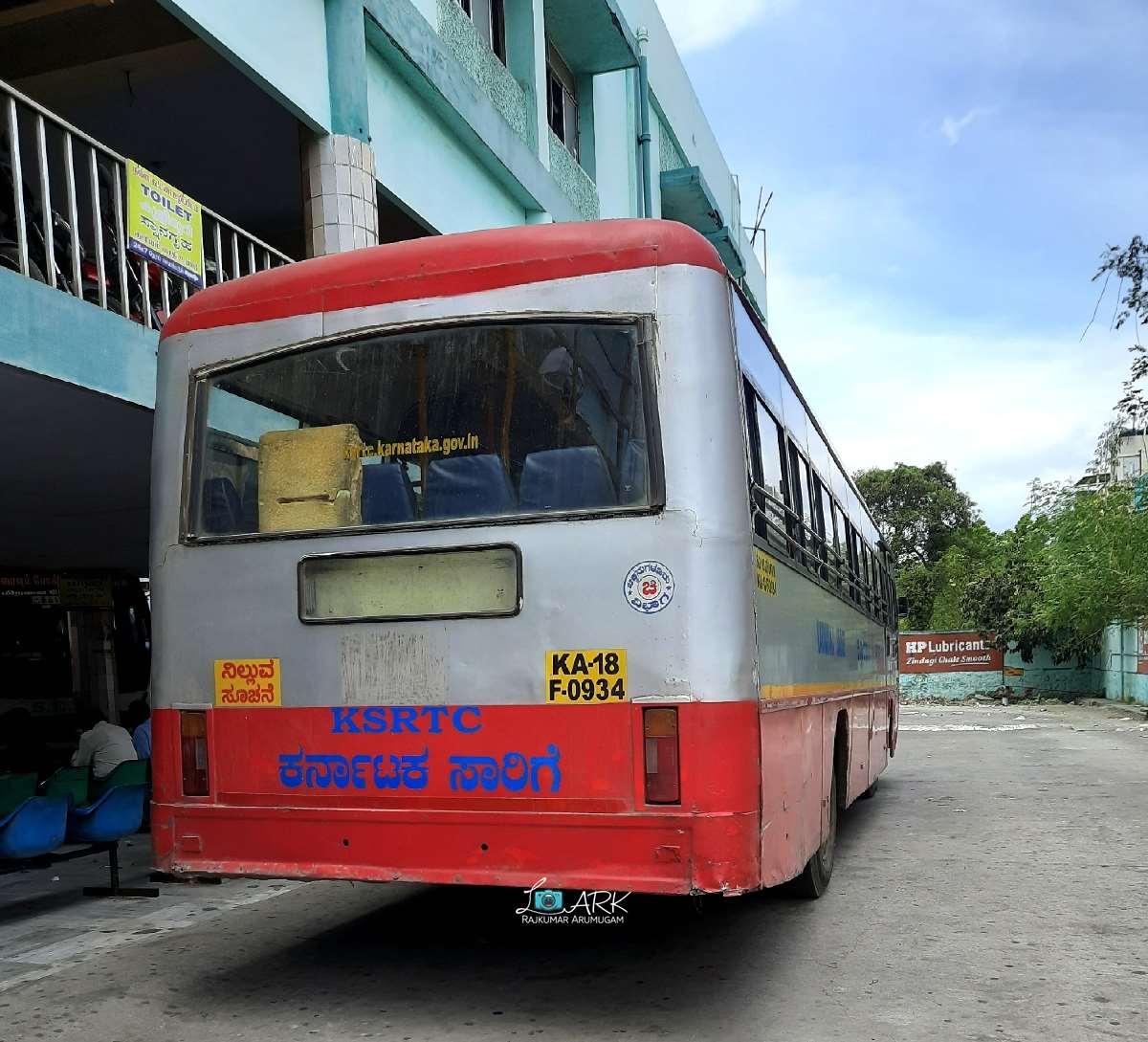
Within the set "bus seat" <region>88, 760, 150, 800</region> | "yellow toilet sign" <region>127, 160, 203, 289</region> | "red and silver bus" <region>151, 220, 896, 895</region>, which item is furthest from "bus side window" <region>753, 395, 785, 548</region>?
"bus seat" <region>88, 760, 150, 800</region>

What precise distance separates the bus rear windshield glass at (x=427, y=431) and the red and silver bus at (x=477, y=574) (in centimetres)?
1

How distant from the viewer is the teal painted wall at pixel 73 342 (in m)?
6.77

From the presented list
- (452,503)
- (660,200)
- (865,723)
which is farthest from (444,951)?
(660,200)

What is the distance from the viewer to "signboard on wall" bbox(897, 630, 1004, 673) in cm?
3588

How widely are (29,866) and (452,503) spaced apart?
13.6ft

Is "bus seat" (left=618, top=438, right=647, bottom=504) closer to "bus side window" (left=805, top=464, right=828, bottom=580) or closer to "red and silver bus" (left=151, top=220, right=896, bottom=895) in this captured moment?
"red and silver bus" (left=151, top=220, right=896, bottom=895)

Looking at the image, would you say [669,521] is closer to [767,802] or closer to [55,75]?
[767,802]

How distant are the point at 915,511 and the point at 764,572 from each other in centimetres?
4736

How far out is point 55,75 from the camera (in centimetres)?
1167

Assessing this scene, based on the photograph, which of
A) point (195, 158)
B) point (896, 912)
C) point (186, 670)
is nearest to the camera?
point (186, 670)

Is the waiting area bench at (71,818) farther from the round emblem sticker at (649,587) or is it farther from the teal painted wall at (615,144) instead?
the teal painted wall at (615,144)

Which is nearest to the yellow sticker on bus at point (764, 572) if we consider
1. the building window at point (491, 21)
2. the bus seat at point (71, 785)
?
the bus seat at point (71, 785)

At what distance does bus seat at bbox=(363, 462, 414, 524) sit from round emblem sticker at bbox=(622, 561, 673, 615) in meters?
1.01

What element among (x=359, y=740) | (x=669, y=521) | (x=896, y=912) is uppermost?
(x=669, y=521)
